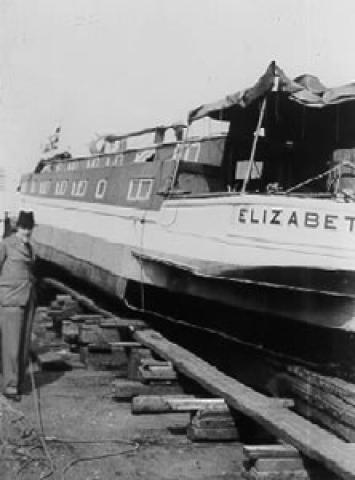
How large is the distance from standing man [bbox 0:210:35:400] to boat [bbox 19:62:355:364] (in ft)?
4.46

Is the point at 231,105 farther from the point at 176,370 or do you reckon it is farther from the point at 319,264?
the point at 176,370

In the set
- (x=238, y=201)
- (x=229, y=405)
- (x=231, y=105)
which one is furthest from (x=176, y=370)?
(x=231, y=105)

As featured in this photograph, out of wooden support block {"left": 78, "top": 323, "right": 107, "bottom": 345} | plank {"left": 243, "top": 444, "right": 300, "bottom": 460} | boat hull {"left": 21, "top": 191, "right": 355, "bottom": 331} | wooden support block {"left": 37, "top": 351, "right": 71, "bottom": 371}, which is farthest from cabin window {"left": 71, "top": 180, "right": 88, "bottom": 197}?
plank {"left": 243, "top": 444, "right": 300, "bottom": 460}

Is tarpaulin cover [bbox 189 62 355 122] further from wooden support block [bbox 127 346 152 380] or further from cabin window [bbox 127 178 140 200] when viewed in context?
wooden support block [bbox 127 346 152 380]

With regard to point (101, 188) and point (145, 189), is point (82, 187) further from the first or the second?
point (145, 189)

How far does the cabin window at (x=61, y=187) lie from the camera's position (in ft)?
37.7

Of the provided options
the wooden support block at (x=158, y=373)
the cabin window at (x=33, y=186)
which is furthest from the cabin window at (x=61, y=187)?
the wooden support block at (x=158, y=373)

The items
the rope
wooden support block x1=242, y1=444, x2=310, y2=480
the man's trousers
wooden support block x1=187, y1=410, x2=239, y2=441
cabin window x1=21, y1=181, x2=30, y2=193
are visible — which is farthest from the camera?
cabin window x1=21, y1=181, x2=30, y2=193

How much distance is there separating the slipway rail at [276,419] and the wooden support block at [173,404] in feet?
0.31

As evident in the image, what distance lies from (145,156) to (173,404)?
5034 mm

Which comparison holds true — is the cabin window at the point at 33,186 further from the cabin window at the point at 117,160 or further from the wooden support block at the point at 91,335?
the wooden support block at the point at 91,335

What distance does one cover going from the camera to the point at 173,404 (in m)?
4.78

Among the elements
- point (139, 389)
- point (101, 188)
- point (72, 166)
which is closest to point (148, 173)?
point (101, 188)

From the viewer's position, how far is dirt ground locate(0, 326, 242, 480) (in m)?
4.10
